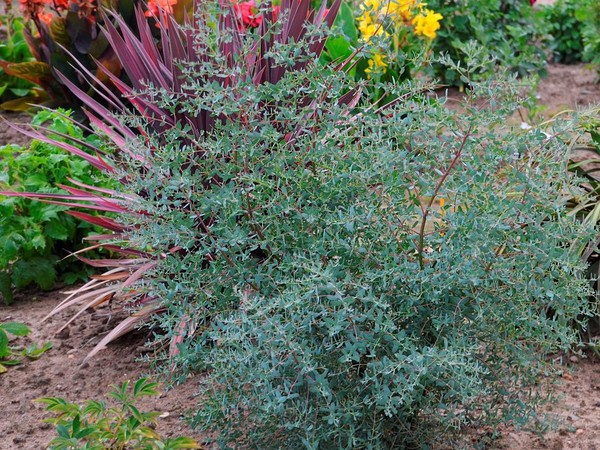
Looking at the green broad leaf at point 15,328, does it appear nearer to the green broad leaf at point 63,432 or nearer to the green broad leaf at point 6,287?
the green broad leaf at point 6,287

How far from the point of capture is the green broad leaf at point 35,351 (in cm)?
357

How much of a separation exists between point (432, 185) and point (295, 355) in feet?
2.07

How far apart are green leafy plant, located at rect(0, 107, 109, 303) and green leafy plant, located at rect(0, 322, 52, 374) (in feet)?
1.56

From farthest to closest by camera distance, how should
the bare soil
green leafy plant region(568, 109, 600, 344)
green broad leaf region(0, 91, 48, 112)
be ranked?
green broad leaf region(0, 91, 48, 112) < green leafy plant region(568, 109, 600, 344) < the bare soil

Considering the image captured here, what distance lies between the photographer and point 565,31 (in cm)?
855

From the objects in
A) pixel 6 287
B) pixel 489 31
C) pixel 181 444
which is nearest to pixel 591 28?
pixel 489 31

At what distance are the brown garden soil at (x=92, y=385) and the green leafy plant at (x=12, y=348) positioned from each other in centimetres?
3

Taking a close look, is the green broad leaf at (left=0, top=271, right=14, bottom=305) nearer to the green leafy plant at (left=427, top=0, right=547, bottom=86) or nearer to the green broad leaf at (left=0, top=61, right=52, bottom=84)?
the green broad leaf at (left=0, top=61, right=52, bottom=84)

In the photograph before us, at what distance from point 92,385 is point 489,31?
5.31 meters

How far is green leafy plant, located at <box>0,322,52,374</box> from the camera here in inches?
135

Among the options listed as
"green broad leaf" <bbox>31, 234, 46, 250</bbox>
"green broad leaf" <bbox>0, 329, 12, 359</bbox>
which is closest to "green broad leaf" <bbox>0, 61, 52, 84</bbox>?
"green broad leaf" <bbox>31, 234, 46, 250</bbox>

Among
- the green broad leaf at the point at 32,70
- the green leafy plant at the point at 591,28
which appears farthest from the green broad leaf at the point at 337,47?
the green leafy plant at the point at 591,28

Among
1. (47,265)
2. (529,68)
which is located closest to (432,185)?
(47,265)

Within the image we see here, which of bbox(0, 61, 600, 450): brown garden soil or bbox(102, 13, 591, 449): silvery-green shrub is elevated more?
bbox(102, 13, 591, 449): silvery-green shrub
